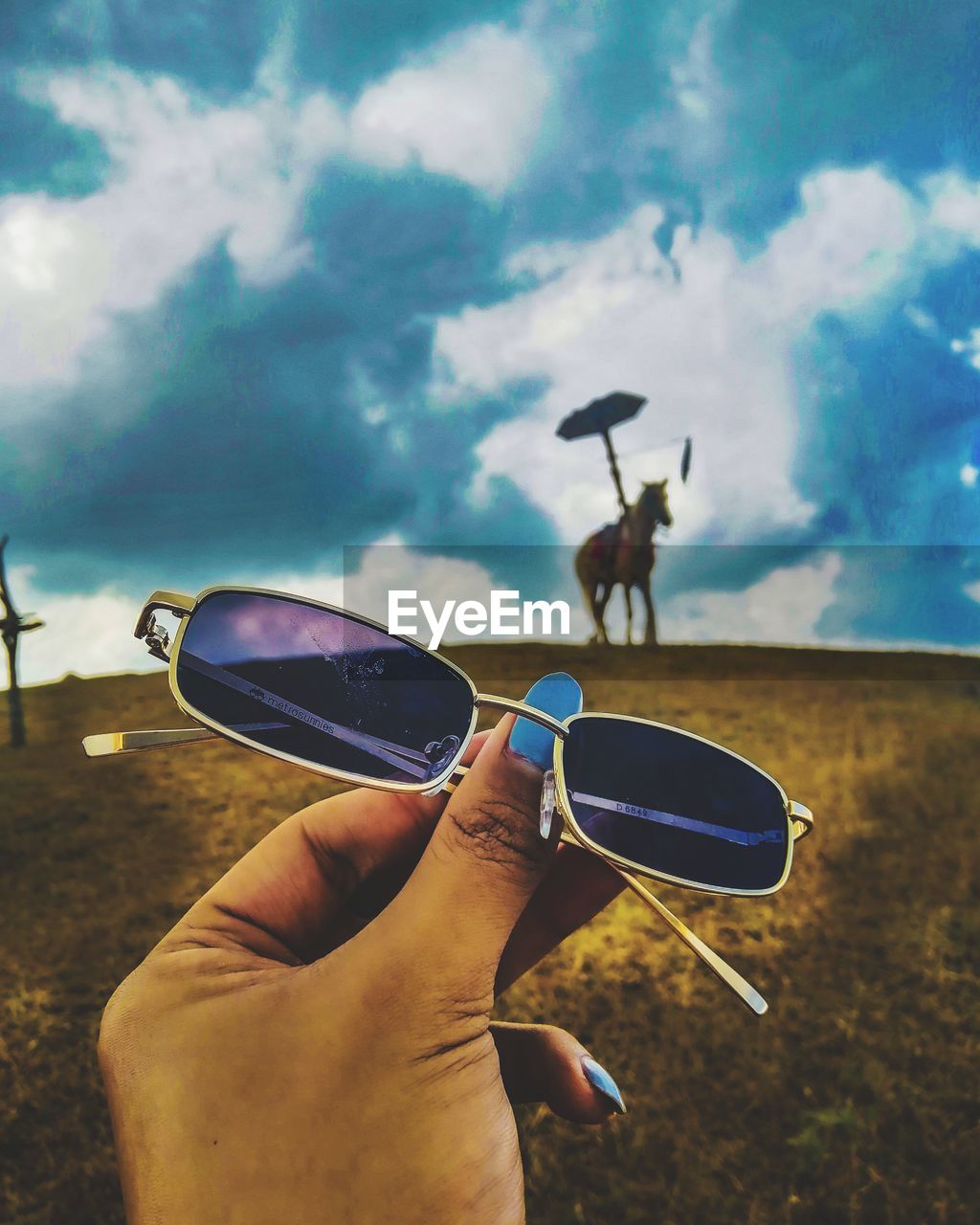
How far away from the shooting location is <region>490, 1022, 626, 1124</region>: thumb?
56.5 inches

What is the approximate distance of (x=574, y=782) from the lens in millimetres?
1448

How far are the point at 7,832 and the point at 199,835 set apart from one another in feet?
4.72

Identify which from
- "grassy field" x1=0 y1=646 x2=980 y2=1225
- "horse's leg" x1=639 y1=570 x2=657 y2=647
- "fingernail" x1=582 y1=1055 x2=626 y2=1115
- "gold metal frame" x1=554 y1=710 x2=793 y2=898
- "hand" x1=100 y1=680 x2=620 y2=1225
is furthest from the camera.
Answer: "horse's leg" x1=639 y1=570 x2=657 y2=647

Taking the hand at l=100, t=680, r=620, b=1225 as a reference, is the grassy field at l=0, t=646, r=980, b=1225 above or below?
below

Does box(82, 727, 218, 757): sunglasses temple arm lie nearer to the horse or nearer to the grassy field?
the grassy field

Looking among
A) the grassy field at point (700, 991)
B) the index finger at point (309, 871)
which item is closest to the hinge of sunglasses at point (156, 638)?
the index finger at point (309, 871)

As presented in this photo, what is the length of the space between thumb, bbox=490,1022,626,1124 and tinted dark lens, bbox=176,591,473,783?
630 millimetres

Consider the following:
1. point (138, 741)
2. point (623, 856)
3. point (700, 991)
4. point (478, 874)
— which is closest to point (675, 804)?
point (623, 856)

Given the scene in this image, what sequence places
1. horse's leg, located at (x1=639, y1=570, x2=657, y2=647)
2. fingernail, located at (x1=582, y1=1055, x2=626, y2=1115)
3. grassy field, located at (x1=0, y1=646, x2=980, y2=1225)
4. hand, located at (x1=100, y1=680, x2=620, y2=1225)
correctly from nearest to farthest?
hand, located at (x1=100, y1=680, x2=620, y2=1225), fingernail, located at (x1=582, y1=1055, x2=626, y2=1115), grassy field, located at (x1=0, y1=646, x2=980, y2=1225), horse's leg, located at (x1=639, y1=570, x2=657, y2=647)

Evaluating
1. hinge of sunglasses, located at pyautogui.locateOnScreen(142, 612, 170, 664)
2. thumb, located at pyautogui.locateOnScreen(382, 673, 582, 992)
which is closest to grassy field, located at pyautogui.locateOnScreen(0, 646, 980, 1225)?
thumb, located at pyautogui.locateOnScreen(382, 673, 582, 992)

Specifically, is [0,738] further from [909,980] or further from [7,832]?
[909,980]

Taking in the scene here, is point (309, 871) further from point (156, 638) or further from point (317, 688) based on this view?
point (156, 638)

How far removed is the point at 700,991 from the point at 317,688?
10.6 ft

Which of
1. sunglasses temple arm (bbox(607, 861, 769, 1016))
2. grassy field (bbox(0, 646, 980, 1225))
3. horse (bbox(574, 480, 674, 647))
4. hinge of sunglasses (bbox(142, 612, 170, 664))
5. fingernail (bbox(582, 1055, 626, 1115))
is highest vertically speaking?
horse (bbox(574, 480, 674, 647))
